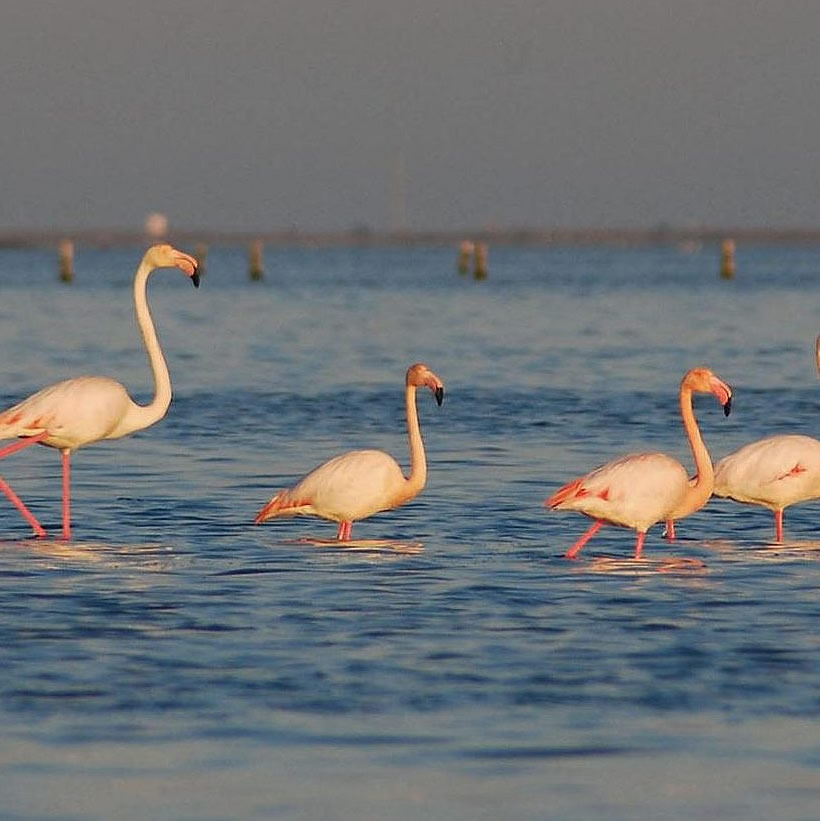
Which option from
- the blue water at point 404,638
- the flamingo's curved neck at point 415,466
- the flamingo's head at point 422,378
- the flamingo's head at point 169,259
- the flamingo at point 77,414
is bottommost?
the blue water at point 404,638

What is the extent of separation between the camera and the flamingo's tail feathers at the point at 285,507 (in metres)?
14.4

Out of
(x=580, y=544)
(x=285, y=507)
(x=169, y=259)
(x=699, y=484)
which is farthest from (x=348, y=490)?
(x=169, y=259)

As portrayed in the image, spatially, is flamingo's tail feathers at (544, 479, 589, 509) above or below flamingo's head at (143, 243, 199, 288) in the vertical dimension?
below

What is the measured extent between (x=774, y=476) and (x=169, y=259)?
5006 millimetres

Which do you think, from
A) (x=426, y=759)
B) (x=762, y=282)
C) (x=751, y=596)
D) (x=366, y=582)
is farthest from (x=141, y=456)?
(x=762, y=282)

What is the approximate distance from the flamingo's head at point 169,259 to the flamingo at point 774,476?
163 inches

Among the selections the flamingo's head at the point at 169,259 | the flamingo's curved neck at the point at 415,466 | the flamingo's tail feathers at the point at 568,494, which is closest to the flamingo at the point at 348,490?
the flamingo's curved neck at the point at 415,466

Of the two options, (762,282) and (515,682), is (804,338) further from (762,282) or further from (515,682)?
(762,282)

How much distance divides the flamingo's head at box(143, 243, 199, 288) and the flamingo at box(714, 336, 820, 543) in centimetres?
415

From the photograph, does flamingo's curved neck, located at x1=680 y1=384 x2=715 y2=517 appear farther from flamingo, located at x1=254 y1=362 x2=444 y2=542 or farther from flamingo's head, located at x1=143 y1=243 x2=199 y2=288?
flamingo's head, located at x1=143 y1=243 x2=199 y2=288

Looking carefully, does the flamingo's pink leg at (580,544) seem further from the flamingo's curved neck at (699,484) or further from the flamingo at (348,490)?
the flamingo at (348,490)

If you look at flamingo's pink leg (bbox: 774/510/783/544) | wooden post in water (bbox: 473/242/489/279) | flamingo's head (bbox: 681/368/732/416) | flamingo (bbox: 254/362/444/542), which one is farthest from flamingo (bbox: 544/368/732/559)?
wooden post in water (bbox: 473/242/489/279)

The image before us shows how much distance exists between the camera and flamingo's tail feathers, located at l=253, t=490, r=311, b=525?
47.3ft

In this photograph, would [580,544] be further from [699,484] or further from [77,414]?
[77,414]
